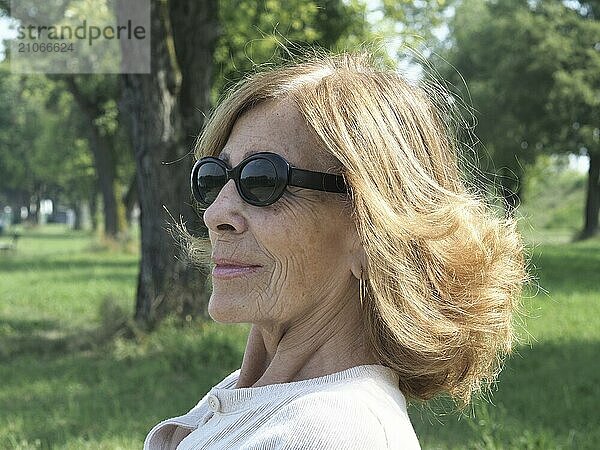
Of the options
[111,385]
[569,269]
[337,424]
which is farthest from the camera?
[569,269]

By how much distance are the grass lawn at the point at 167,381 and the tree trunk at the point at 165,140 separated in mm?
381

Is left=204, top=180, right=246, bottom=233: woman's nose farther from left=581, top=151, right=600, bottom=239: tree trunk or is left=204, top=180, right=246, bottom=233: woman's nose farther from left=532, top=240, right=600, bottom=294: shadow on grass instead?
left=581, top=151, right=600, bottom=239: tree trunk

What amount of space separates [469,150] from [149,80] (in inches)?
255

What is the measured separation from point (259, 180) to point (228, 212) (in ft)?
0.32

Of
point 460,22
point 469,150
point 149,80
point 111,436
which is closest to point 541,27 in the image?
point 460,22

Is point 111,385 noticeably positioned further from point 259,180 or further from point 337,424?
point 337,424

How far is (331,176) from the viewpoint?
1.88m

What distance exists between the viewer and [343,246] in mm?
1931

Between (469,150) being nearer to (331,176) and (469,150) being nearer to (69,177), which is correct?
(331,176)

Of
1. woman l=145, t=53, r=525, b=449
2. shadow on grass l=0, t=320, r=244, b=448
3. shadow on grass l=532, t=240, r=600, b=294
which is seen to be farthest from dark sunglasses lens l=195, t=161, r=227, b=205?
shadow on grass l=532, t=240, r=600, b=294

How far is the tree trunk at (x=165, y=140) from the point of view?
8.84 meters

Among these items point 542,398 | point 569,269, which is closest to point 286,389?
point 542,398

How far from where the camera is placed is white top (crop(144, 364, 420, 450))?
1616 mm

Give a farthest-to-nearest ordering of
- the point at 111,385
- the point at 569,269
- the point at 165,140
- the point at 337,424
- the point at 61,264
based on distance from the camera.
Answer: the point at 61,264, the point at 569,269, the point at 165,140, the point at 111,385, the point at 337,424
